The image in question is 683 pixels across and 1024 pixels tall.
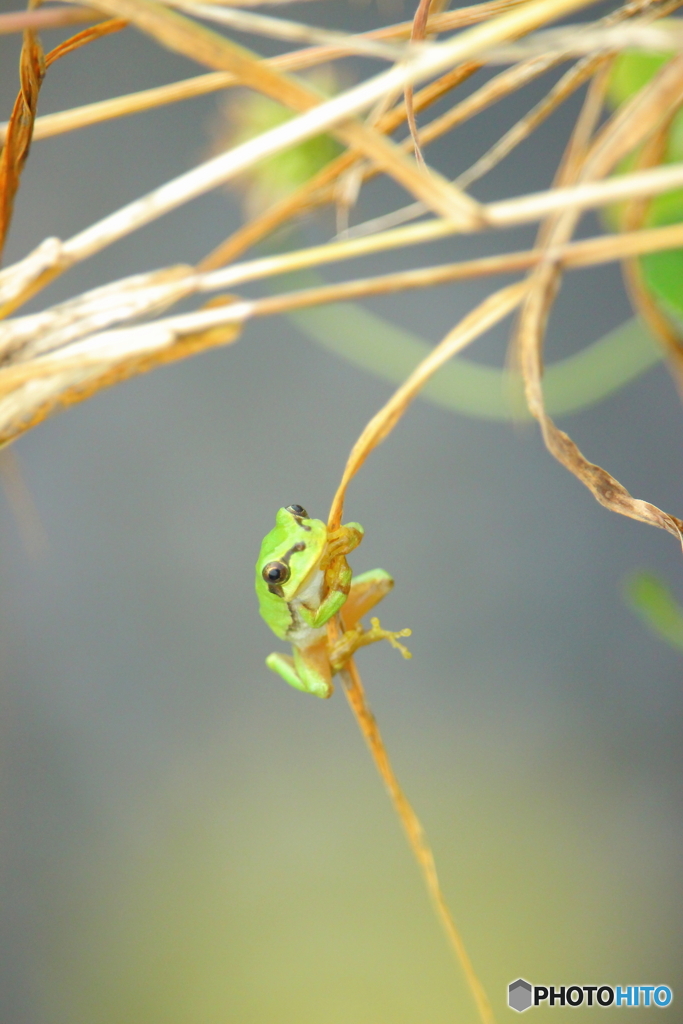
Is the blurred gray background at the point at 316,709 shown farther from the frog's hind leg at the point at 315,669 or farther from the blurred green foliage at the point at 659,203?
the blurred green foliage at the point at 659,203

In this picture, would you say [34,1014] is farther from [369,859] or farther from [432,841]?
[432,841]

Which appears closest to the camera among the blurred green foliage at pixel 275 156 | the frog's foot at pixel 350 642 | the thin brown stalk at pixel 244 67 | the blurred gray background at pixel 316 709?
the thin brown stalk at pixel 244 67

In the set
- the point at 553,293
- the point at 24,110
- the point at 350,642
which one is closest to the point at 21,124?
the point at 24,110

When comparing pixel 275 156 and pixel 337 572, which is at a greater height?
pixel 275 156

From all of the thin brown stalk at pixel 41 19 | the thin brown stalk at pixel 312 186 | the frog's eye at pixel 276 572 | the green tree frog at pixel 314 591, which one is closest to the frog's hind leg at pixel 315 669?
the green tree frog at pixel 314 591

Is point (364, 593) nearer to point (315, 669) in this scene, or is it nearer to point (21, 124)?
point (315, 669)
